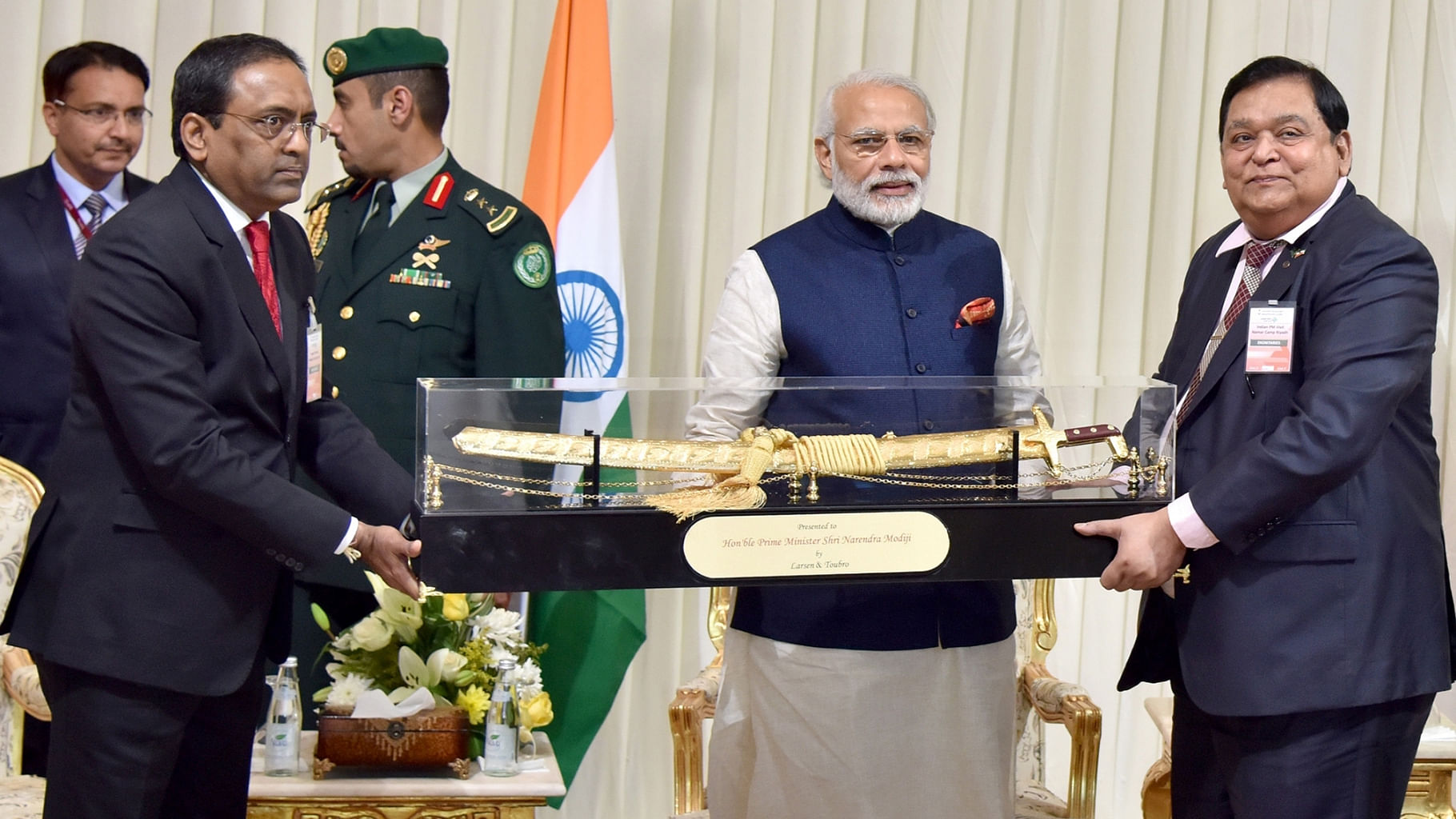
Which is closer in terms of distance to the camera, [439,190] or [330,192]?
[439,190]

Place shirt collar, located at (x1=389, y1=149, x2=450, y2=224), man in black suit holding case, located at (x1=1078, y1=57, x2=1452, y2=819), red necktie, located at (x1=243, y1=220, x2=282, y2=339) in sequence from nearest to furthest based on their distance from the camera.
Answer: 1. man in black suit holding case, located at (x1=1078, y1=57, x2=1452, y2=819)
2. red necktie, located at (x1=243, y1=220, x2=282, y2=339)
3. shirt collar, located at (x1=389, y1=149, x2=450, y2=224)

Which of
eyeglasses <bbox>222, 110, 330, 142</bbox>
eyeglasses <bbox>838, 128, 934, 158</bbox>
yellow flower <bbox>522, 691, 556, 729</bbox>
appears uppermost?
eyeglasses <bbox>838, 128, 934, 158</bbox>

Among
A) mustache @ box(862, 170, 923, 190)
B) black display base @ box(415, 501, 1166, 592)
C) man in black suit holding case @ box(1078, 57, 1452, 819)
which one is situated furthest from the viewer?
mustache @ box(862, 170, 923, 190)

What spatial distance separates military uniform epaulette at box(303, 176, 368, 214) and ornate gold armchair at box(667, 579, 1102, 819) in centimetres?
144

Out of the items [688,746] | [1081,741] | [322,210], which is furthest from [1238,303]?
[322,210]

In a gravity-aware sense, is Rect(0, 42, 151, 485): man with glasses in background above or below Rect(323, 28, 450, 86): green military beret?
below

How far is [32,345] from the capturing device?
12.4ft

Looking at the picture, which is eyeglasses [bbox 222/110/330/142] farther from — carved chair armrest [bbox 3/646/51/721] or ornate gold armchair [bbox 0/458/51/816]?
carved chair armrest [bbox 3/646/51/721]

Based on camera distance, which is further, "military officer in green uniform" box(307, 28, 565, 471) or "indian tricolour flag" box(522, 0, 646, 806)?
"indian tricolour flag" box(522, 0, 646, 806)

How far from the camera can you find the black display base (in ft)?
7.63

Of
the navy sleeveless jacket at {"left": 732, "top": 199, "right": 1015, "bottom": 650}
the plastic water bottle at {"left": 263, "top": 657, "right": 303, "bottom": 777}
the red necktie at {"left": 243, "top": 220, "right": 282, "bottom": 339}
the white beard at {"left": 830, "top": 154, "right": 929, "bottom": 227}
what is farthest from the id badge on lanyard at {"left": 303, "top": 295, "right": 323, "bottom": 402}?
the white beard at {"left": 830, "top": 154, "right": 929, "bottom": 227}

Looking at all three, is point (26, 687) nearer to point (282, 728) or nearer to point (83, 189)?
point (282, 728)

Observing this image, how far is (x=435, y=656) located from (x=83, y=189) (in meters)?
1.70

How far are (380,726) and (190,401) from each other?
91cm
